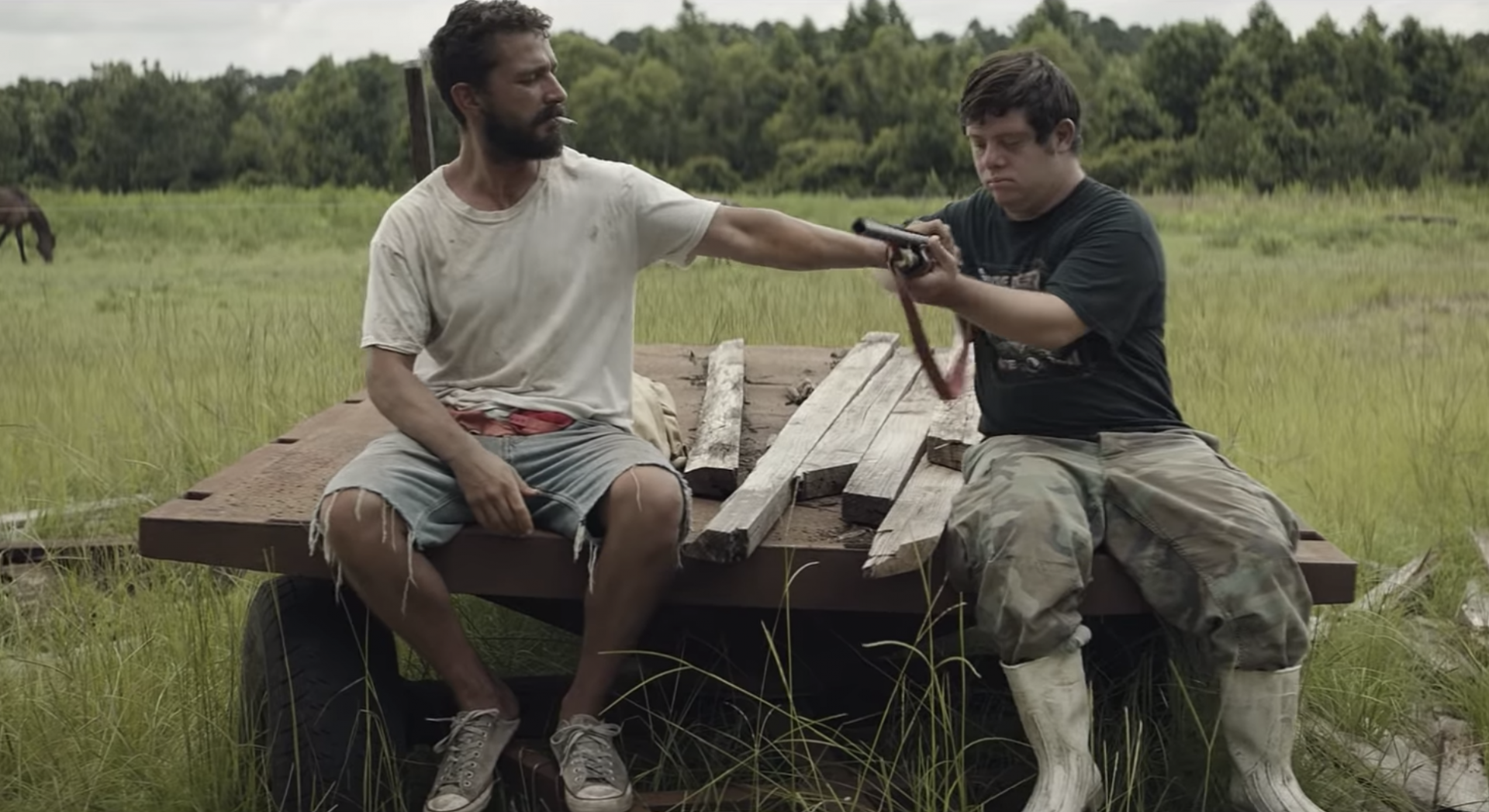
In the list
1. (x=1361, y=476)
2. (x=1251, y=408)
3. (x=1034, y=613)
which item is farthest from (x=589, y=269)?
(x=1251, y=408)

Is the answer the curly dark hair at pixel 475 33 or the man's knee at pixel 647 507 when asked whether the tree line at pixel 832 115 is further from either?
the man's knee at pixel 647 507

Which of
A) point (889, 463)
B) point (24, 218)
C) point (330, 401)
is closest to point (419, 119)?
point (330, 401)

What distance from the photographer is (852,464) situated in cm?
381

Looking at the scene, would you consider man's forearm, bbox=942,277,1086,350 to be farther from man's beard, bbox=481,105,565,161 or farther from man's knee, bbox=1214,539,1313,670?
man's beard, bbox=481,105,565,161

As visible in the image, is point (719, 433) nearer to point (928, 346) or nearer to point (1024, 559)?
point (928, 346)

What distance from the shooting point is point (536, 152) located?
3.67 m

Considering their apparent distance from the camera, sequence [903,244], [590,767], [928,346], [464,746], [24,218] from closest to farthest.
→ [590,767] < [464,746] < [903,244] < [928,346] < [24,218]

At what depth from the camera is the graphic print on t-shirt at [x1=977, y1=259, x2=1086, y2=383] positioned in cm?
356

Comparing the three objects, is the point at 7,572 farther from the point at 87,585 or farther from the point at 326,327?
the point at 326,327

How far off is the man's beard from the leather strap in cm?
78

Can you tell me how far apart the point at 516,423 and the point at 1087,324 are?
122cm

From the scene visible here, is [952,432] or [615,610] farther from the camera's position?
[952,432]

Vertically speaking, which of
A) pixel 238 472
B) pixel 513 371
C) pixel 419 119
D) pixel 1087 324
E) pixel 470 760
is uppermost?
pixel 419 119

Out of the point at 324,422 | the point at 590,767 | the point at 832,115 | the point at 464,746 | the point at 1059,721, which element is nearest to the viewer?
the point at 1059,721
